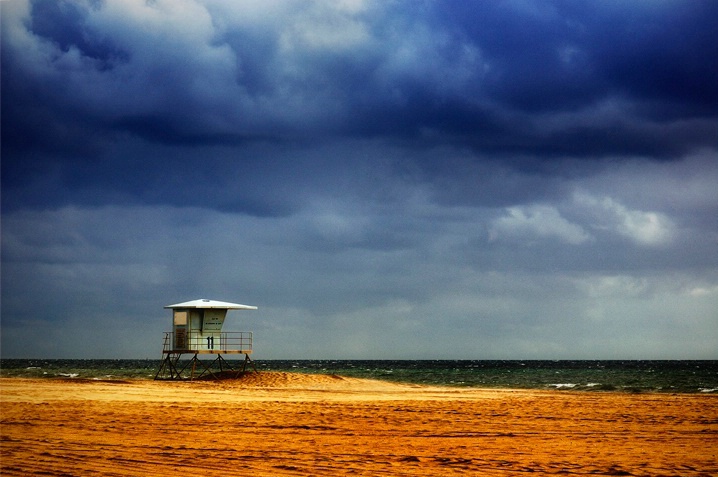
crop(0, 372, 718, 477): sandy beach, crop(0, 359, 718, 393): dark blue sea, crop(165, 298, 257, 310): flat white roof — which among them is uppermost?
crop(165, 298, 257, 310): flat white roof

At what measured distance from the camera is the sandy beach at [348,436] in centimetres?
1218

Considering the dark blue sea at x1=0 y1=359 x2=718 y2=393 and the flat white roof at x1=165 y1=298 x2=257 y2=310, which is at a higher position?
the flat white roof at x1=165 y1=298 x2=257 y2=310

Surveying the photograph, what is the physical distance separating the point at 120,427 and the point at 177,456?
4.68 metres

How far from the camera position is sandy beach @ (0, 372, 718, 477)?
40.0ft

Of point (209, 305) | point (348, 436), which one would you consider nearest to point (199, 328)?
point (209, 305)

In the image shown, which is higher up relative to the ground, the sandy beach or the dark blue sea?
the sandy beach

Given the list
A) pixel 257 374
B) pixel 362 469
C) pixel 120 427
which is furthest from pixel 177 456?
pixel 257 374

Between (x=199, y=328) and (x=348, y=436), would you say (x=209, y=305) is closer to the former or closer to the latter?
(x=199, y=328)

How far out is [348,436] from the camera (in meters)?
15.9

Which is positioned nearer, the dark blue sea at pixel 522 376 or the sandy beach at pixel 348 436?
the sandy beach at pixel 348 436

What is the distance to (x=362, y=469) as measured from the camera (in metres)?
11.9

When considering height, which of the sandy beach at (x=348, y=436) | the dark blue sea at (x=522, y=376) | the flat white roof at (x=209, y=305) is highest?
the flat white roof at (x=209, y=305)

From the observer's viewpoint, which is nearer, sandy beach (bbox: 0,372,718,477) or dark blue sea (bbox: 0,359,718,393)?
sandy beach (bbox: 0,372,718,477)

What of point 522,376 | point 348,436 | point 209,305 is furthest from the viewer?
point 522,376
